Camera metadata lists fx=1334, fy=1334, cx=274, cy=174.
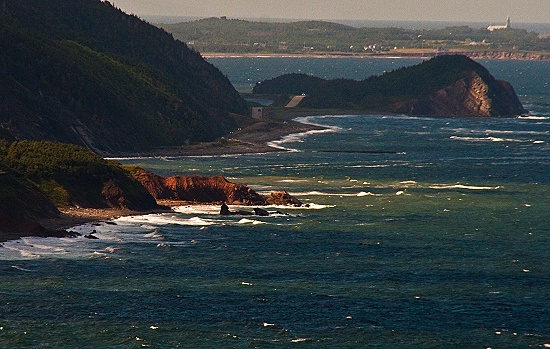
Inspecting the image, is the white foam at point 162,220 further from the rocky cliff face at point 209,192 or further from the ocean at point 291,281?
the rocky cliff face at point 209,192

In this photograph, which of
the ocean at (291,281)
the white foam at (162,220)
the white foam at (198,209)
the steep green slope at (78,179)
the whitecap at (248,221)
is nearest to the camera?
the ocean at (291,281)

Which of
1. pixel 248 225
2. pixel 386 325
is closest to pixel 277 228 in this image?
pixel 248 225

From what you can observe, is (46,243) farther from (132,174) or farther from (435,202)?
(435,202)

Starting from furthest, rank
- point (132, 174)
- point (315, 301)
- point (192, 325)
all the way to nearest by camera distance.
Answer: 1. point (132, 174)
2. point (315, 301)
3. point (192, 325)

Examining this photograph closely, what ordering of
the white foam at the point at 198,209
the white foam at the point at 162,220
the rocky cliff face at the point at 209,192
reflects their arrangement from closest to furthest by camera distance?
1. the white foam at the point at 162,220
2. the white foam at the point at 198,209
3. the rocky cliff face at the point at 209,192

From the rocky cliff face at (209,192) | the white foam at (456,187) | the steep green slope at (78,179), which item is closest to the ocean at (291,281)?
the rocky cliff face at (209,192)

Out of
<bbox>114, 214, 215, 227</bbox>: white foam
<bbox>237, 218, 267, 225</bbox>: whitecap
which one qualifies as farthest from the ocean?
<bbox>114, 214, 215, 227</bbox>: white foam

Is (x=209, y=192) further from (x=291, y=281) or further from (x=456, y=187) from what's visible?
(x=291, y=281)

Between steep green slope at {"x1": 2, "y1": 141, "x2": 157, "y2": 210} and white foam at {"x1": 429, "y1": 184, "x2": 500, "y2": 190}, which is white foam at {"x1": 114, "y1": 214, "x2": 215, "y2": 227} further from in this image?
white foam at {"x1": 429, "y1": 184, "x2": 500, "y2": 190}

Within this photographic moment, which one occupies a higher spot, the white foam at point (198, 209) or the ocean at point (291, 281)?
the ocean at point (291, 281)
